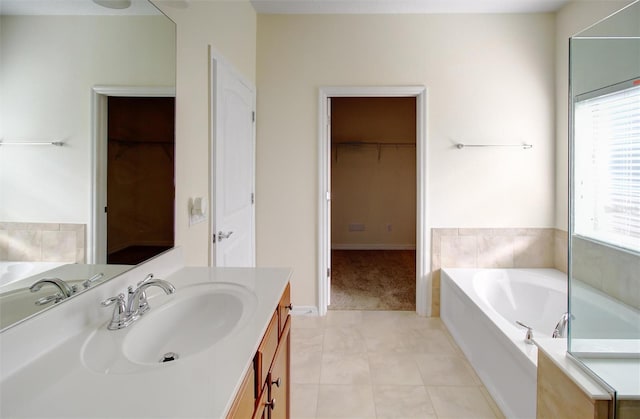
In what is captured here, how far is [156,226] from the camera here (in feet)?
4.67

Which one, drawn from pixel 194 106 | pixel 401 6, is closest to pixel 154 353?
pixel 194 106

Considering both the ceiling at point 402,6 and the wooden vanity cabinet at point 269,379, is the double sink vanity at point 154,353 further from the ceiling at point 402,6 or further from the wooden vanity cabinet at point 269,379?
the ceiling at point 402,6

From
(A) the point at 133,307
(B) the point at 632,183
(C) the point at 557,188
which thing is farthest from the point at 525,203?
(A) the point at 133,307

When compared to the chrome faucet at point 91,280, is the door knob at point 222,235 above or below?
above

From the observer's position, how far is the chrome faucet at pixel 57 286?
846mm

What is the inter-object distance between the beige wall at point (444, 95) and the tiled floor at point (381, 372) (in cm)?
101

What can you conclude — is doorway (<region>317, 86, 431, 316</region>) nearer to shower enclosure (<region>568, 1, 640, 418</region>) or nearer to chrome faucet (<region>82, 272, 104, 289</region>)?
shower enclosure (<region>568, 1, 640, 418</region>)

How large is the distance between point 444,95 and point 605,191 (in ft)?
6.10

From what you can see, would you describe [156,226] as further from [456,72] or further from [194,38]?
[456,72]

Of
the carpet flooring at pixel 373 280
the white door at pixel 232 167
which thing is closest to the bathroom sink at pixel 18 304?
the white door at pixel 232 167

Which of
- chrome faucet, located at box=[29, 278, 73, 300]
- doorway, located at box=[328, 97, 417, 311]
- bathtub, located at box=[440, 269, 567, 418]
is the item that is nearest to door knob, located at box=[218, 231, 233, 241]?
chrome faucet, located at box=[29, 278, 73, 300]

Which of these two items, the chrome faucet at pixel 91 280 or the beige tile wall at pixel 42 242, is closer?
→ the beige tile wall at pixel 42 242

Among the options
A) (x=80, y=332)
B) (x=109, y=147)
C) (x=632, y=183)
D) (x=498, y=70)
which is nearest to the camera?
(x=80, y=332)

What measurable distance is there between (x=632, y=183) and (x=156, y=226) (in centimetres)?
191
